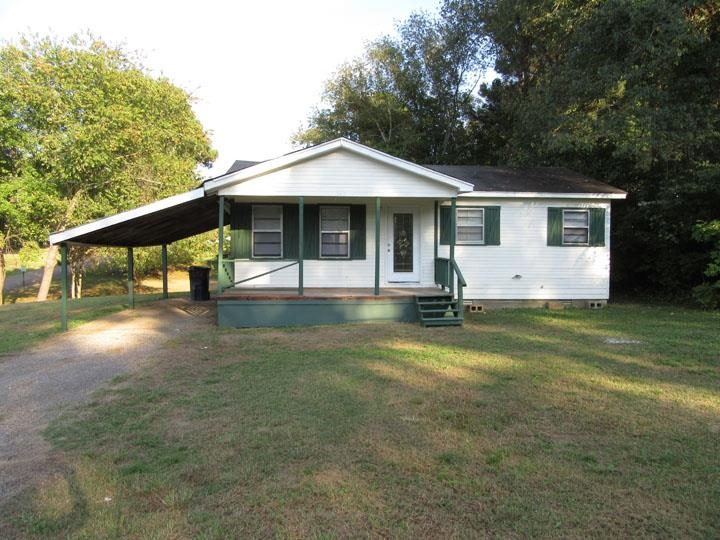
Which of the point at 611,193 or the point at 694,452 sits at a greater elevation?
the point at 611,193

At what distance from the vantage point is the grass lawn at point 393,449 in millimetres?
2971

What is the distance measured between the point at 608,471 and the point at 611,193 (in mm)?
10654

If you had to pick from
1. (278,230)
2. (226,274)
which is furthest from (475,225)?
(226,274)

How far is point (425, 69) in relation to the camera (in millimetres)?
26922

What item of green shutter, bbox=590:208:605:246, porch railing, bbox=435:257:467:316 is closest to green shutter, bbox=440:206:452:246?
porch railing, bbox=435:257:467:316

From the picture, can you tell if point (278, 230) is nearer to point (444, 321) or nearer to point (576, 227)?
point (444, 321)

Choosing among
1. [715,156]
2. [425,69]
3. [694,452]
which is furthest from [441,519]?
[425,69]

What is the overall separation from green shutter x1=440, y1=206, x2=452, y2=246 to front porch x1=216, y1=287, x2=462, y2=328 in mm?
2229

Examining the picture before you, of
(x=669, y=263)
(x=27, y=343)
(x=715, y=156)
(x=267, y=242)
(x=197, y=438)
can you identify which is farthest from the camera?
(x=669, y=263)

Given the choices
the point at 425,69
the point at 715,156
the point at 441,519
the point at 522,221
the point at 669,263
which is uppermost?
the point at 425,69

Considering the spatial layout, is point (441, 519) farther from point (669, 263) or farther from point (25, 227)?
point (25, 227)

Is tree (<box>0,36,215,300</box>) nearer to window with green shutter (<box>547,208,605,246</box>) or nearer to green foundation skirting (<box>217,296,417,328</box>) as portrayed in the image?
green foundation skirting (<box>217,296,417,328</box>)

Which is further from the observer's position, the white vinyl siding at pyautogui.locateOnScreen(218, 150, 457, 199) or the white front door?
the white front door

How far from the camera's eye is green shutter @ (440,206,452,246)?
12.5 m
